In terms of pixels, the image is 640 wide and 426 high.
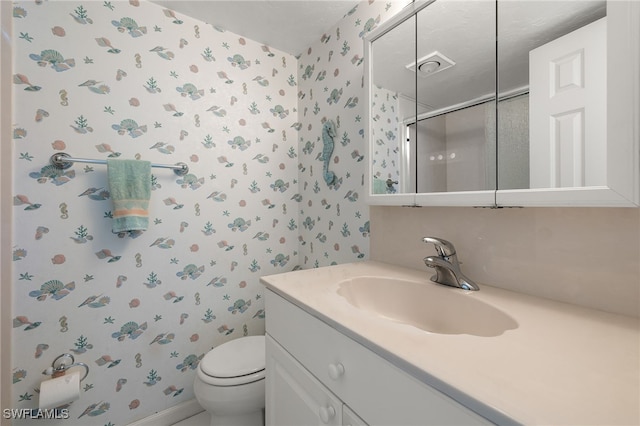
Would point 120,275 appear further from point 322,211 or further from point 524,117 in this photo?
point 524,117

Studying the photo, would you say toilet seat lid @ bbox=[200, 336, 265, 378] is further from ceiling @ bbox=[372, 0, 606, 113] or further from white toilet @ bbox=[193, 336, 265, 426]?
ceiling @ bbox=[372, 0, 606, 113]

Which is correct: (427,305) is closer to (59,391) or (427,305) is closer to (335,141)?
(335,141)

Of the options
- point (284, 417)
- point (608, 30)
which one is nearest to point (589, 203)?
point (608, 30)

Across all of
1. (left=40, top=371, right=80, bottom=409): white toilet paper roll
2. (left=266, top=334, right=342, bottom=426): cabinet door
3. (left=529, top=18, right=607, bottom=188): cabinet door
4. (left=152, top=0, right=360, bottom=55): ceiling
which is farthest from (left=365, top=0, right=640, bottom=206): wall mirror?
(left=40, top=371, right=80, bottom=409): white toilet paper roll

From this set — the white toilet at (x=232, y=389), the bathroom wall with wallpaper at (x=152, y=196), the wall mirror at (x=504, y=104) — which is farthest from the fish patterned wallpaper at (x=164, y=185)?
the white toilet at (x=232, y=389)

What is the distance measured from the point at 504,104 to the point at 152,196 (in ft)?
5.06

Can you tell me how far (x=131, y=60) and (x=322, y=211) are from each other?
4.06 ft

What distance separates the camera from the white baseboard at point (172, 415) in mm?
1348

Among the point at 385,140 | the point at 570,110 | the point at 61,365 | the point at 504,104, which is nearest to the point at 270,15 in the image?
the point at 385,140

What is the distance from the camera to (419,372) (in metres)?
0.44

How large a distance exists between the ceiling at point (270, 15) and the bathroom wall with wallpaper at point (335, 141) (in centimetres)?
7

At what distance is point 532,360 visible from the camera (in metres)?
0.46

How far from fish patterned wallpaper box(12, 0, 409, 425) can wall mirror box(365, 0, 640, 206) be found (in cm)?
25

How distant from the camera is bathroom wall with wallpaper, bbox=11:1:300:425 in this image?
1.12 m
